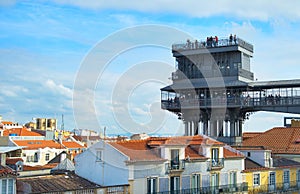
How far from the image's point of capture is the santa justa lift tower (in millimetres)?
54806

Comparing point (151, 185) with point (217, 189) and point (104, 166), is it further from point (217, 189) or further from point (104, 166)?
point (217, 189)

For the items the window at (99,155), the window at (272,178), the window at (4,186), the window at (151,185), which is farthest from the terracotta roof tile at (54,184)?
the window at (272,178)

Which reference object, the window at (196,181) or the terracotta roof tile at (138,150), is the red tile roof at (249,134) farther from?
the terracotta roof tile at (138,150)

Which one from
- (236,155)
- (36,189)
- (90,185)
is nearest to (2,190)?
(36,189)

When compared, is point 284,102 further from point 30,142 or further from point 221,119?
point 30,142

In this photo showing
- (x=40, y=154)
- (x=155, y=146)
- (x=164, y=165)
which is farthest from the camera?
(x=40, y=154)

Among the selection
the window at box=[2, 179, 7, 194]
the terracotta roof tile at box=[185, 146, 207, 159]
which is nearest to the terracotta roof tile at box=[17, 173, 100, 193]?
the window at box=[2, 179, 7, 194]

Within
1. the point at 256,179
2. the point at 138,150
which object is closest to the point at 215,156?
the point at 256,179

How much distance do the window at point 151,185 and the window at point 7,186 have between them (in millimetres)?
10301

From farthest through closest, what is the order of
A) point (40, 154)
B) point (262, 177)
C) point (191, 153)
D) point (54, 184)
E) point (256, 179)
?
point (40, 154), point (262, 177), point (256, 179), point (191, 153), point (54, 184)

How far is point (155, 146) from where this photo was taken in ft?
127

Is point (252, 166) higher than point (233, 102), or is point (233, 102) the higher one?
point (233, 102)

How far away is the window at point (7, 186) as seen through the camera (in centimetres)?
2864

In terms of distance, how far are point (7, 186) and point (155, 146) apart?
42.8 feet
